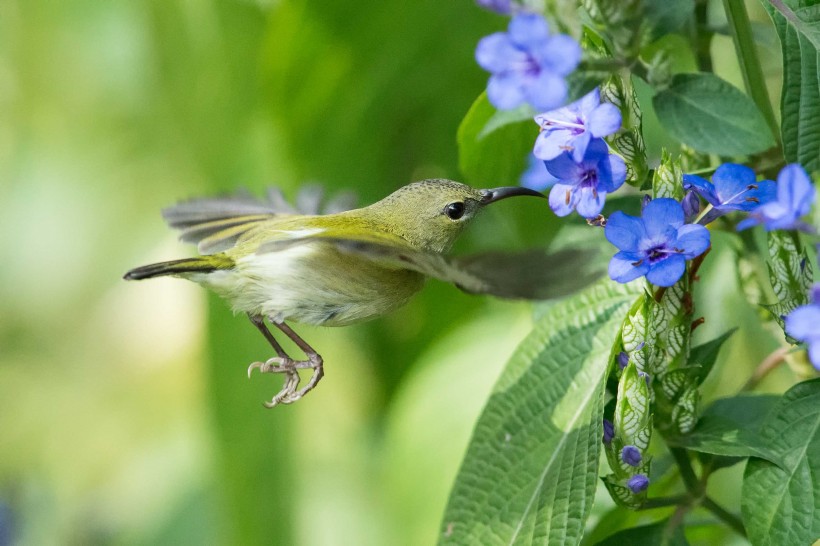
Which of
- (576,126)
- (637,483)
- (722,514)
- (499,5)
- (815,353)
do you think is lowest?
(722,514)

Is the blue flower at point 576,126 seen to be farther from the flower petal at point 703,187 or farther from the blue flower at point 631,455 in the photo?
the blue flower at point 631,455

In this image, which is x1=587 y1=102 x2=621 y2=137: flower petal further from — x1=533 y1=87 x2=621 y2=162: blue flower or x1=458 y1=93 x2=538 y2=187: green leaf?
x1=458 y1=93 x2=538 y2=187: green leaf

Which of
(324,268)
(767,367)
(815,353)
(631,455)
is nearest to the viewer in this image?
(815,353)

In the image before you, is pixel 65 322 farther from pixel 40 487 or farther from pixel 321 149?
pixel 321 149

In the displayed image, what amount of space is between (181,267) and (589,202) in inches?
23.7

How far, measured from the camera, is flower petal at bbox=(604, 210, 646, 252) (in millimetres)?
861

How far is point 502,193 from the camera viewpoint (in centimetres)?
123

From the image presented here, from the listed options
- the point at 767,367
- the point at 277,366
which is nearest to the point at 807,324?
the point at 767,367

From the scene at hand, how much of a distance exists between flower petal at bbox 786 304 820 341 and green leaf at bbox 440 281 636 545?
0.92ft

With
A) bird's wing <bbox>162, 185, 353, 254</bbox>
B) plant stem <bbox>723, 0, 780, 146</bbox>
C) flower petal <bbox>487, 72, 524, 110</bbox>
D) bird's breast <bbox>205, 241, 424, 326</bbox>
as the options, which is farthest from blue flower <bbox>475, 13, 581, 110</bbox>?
bird's wing <bbox>162, 185, 353, 254</bbox>

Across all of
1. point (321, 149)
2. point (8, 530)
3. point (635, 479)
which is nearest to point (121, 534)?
point (8, 530)

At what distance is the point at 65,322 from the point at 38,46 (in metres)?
0.72

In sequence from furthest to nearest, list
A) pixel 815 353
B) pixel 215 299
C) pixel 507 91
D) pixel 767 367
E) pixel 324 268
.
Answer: pixel 215 299, pixel 324 268, pixel 767 367, pixel 507 91, pixel 815 353

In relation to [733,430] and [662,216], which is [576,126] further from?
[733,430]
